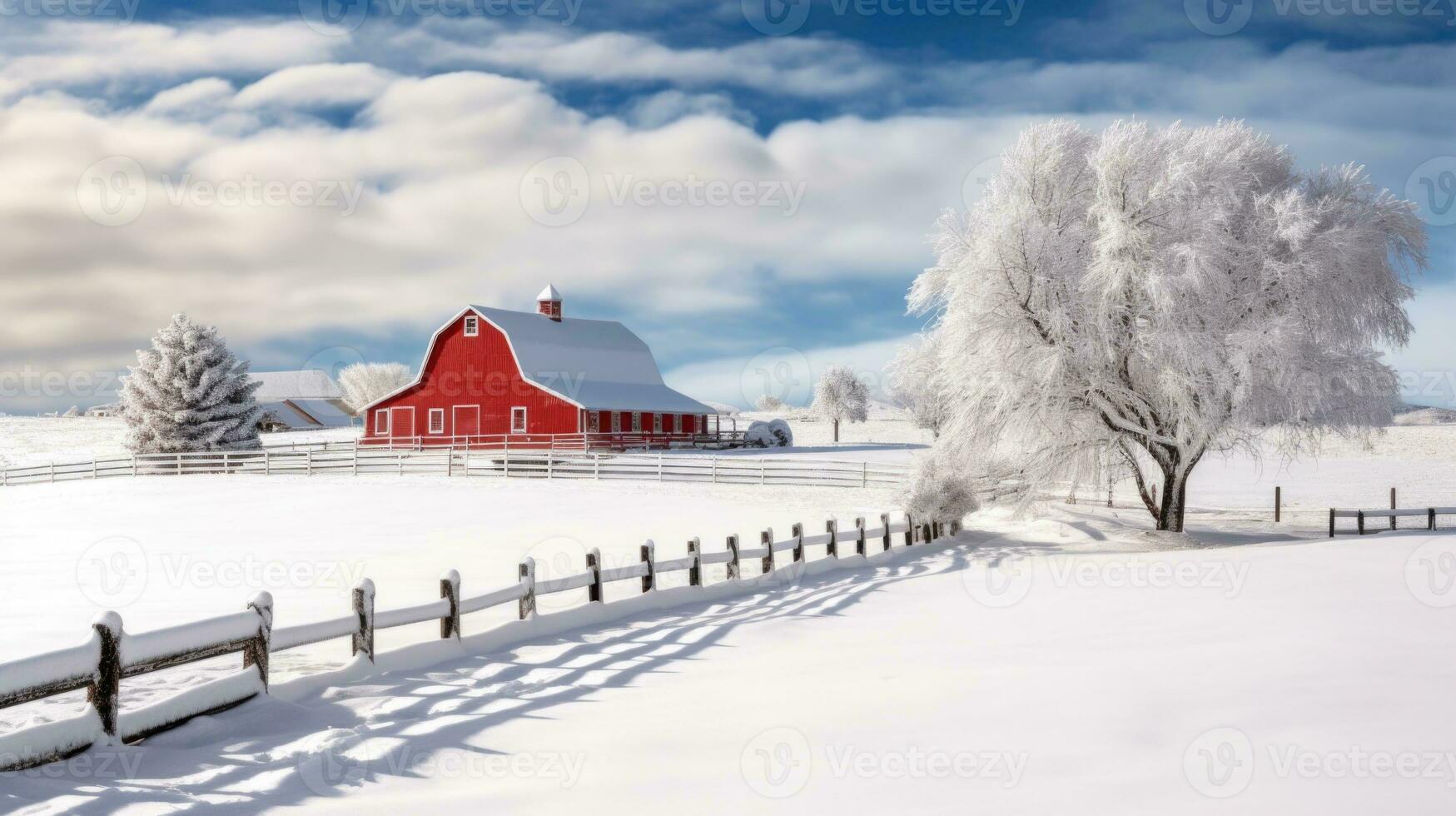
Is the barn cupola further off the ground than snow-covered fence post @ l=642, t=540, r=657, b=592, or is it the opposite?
the barn cupola

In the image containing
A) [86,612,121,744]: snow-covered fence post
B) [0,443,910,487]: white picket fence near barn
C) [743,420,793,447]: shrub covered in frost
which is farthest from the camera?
[743,420,793,447]: shrub covered in frost

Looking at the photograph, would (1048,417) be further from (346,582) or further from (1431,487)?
(1431,487)

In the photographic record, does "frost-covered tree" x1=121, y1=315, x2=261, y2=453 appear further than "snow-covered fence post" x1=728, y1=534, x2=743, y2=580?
Yes

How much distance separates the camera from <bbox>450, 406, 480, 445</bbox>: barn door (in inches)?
1981

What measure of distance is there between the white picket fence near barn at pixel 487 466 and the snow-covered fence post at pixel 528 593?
23.7m

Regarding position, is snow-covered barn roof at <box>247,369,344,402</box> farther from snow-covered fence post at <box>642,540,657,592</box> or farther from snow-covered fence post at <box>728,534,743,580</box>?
snow-covered fence post at <box>642,540,657,592</box>

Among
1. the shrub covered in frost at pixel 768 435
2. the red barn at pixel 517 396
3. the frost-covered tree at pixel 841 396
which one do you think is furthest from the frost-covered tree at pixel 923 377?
the frost-covered tree at pixel 841 396

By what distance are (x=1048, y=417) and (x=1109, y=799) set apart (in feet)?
58.1

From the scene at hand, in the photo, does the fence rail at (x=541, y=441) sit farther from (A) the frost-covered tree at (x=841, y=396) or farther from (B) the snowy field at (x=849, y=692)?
(A) the frost-covered tree at (x=841, y=396)

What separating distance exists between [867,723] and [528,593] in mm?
5109

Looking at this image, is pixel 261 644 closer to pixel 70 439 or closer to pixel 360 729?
pixel 360 729

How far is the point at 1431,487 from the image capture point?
38.9 metres

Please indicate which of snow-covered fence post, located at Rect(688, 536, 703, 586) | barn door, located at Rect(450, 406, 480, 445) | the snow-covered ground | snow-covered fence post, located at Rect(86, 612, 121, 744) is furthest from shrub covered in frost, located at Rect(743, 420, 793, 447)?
snow-covered fence post, located at Rect(86, 612, 121, 744)

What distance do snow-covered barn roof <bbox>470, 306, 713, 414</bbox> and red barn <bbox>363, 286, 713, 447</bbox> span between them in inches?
2.7
